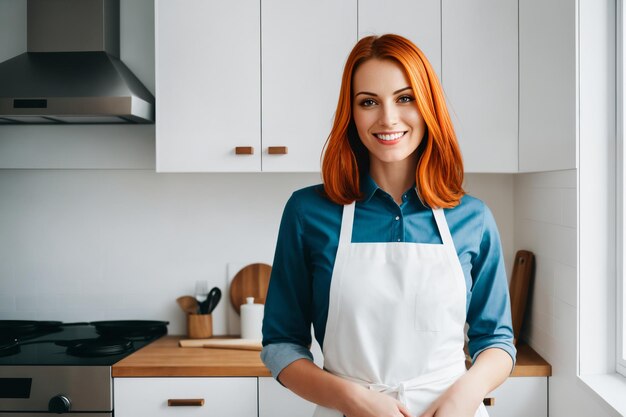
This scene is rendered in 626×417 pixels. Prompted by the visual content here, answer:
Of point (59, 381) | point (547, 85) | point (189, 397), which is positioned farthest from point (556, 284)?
point (59, 381)

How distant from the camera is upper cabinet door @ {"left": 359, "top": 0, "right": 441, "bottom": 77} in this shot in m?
2.40

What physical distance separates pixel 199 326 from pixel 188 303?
5.5 inches

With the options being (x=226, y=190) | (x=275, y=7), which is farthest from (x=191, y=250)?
(x=275, y=7)

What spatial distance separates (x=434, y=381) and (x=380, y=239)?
1.06 ft

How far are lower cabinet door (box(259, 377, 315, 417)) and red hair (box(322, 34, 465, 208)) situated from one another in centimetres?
107

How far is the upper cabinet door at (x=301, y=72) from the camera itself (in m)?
2.41

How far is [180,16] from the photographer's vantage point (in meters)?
2.45

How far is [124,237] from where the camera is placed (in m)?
2.87

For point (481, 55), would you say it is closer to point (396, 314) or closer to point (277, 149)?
point (277, 149)

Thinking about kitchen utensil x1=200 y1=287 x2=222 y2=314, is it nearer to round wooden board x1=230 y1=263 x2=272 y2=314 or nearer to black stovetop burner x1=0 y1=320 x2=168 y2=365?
round wooden board x1=230 y1=263 x2=272 y2=314

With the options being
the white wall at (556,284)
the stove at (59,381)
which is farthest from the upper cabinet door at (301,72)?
the stove at (59,381)

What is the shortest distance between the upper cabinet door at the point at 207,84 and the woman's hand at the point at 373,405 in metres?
1.30

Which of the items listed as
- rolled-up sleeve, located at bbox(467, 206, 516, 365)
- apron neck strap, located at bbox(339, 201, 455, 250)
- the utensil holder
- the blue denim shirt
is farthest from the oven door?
rolled-up sleeve, located at bbox(467, 206, 516, 365)

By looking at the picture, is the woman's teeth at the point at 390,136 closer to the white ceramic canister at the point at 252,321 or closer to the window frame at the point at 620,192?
the window frame at the point at 620,192
